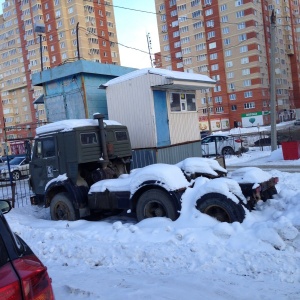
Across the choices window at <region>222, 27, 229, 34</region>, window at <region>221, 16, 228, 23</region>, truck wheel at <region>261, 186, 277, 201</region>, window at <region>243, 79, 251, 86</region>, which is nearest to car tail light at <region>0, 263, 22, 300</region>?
truck wheel at <region>261, 186, 277, 201</region>

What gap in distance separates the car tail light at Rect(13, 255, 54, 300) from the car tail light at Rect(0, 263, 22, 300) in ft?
0.10

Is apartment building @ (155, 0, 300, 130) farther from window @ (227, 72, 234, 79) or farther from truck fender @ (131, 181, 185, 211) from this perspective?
truck fender @ (131, 181, 185, 211)

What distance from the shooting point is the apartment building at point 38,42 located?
79.4 meters

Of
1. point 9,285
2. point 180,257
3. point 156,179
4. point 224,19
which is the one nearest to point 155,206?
point 156,179

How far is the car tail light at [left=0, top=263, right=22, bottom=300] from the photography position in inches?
73.1

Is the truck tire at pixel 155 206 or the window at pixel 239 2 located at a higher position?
the window at pixel 239 2

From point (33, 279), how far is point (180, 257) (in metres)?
3.18

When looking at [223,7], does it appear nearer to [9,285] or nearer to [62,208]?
[62,208]

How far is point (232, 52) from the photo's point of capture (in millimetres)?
70750

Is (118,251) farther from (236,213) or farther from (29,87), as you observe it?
(29,87)

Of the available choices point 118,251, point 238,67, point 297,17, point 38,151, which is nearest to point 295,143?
point 38,151

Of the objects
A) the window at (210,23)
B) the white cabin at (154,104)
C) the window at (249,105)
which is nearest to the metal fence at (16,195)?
the white cabin at (154,104)

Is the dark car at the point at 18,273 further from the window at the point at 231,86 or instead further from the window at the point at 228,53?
the window at the point at 228,53

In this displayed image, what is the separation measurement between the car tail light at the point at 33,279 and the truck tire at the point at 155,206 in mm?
4547
